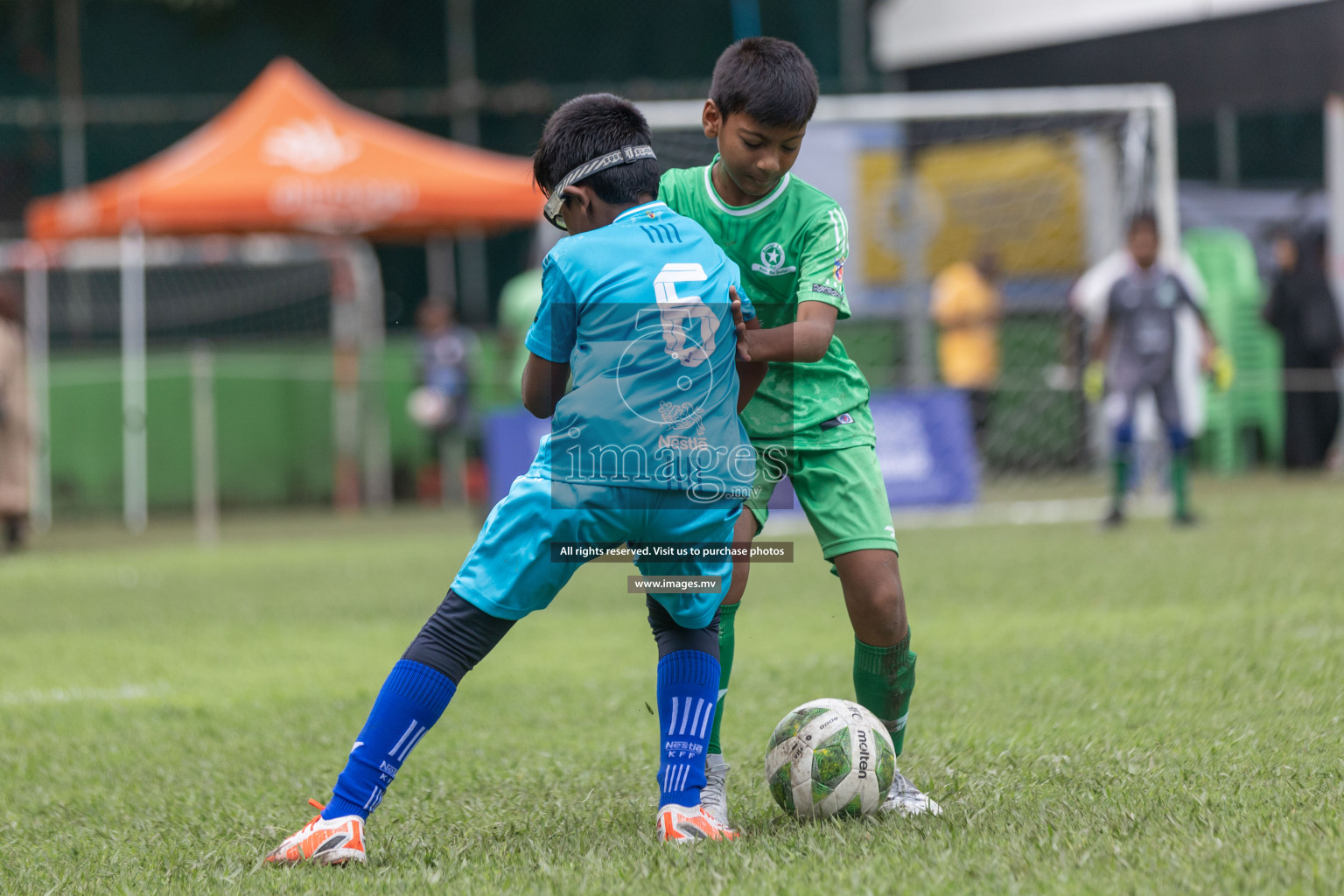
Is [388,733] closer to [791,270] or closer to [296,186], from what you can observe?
[791,270]

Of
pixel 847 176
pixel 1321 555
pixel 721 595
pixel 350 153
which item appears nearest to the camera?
pixel 721 595

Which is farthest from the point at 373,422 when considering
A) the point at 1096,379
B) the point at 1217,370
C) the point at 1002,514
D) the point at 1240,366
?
the point at 1240,366

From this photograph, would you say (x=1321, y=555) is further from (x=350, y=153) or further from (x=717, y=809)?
(x=350, y=153)

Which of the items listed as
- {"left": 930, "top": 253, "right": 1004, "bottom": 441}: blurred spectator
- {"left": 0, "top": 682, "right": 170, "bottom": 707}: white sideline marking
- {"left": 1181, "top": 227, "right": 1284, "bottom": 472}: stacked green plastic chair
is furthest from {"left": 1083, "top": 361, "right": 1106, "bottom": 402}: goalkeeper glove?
{"left": 0, "top": 682, "right": 170, "bottom": 707}: white sideline marking

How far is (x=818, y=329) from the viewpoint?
3357 mm

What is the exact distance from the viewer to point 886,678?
3641mm

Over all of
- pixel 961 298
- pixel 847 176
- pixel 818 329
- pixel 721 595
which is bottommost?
pixel 721 595

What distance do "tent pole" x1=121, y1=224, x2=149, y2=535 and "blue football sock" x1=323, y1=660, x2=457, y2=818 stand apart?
1151 cm

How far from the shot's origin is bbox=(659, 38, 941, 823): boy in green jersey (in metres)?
3.43

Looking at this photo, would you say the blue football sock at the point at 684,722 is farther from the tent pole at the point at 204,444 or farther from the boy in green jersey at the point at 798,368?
the tent pole at the point at 204,444

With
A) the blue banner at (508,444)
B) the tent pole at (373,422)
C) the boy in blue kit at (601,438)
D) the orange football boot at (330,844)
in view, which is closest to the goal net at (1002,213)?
the blue banner at (508,444)

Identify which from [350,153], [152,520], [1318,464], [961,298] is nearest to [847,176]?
[961,298]

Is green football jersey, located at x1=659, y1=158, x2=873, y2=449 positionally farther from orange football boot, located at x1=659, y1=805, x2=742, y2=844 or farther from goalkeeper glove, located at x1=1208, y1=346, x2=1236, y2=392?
goalkeeper glove, located at x1=1208, y1=346, x2=1236, y2=392

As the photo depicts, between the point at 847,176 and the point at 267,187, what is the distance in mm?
5124
